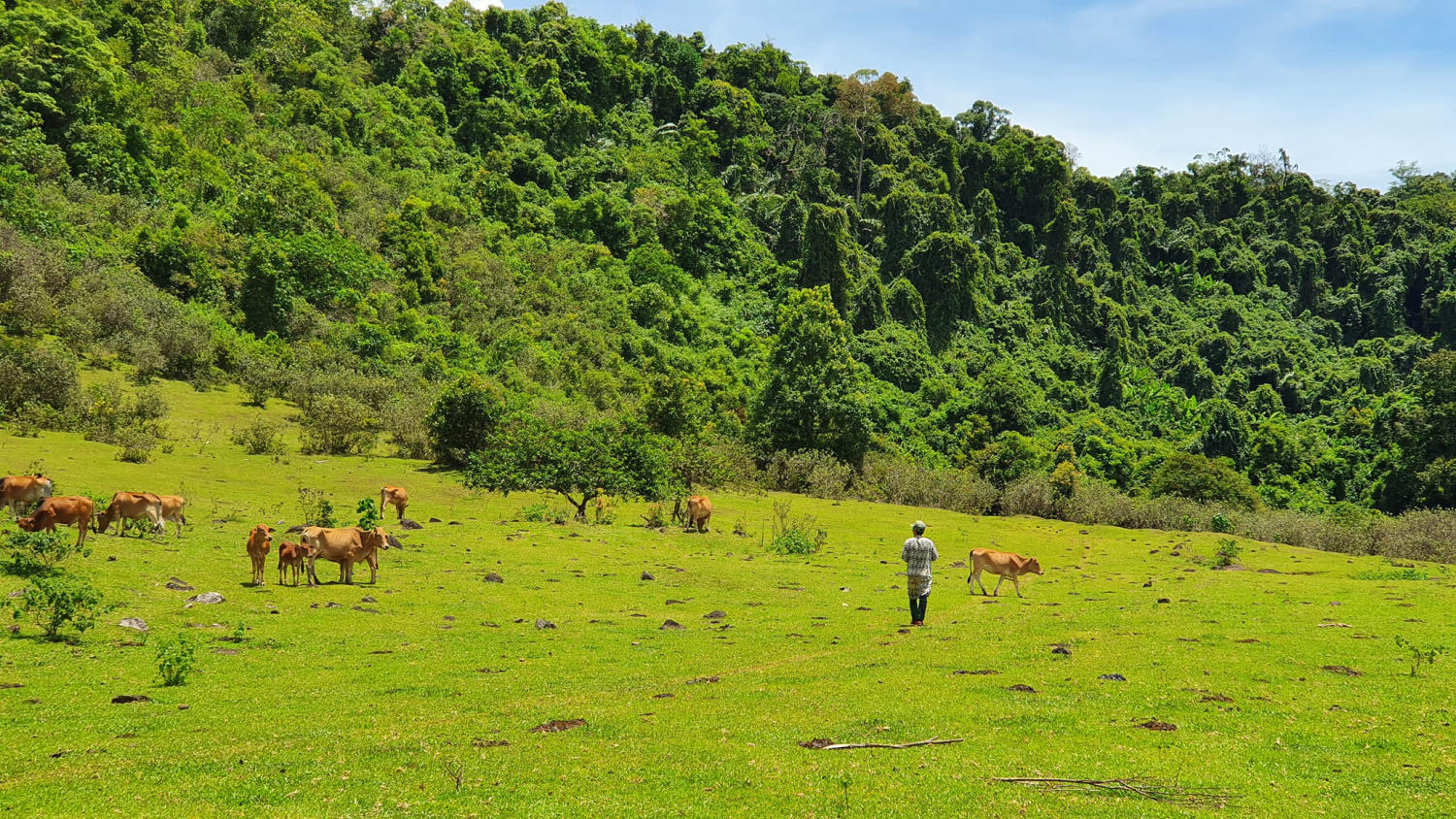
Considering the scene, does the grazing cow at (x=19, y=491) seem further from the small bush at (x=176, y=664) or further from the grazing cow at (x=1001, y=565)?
the grazing cow at (x=1001, y=565)

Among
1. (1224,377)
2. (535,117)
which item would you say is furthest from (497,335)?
(1224,377)

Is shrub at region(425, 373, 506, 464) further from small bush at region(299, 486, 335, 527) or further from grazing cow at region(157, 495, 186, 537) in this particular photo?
grazing cow at region(157, 495, 186, 537)

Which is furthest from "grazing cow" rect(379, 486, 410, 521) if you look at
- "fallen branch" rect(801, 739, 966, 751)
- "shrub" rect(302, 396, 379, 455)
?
"fallen branch" rect(801, 739, 966, 751)

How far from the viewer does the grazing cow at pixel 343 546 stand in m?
19.8

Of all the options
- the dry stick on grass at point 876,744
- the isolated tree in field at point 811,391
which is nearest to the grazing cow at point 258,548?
Answer: the dry stick on grass at point 876,744

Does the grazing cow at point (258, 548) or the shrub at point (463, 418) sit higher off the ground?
the shrub at point (463, 418)

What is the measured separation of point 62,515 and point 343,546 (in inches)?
242

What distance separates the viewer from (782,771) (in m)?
8.71

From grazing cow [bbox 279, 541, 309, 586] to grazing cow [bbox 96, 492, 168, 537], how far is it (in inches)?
193

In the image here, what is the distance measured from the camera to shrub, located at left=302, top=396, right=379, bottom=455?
40719 mm

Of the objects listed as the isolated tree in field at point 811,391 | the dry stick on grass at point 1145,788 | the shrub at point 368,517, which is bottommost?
the dry stick on grass at point 1145,788

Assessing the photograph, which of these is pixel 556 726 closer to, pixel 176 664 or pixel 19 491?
pixel 176 664

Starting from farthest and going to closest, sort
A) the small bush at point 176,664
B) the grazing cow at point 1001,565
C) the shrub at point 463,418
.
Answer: the shrub at point 463,418
the grazing cow at point 1001,565
the small bush at point 176,664

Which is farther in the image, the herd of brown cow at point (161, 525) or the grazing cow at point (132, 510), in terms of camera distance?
the grazing cow at point (132, 510)
